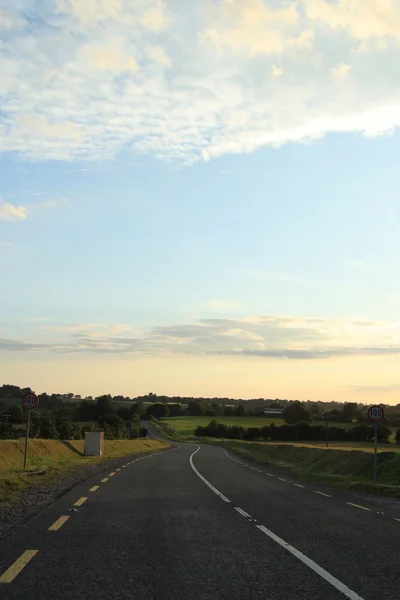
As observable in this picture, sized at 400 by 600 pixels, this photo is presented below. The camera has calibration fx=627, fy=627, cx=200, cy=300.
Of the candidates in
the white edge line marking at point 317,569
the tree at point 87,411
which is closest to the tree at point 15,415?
the tree at point 87,411

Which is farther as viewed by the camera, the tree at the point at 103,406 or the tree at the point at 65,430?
the tree at the point at 103,406

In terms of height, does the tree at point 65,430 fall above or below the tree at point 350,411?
below

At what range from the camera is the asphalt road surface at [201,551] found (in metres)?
6.99

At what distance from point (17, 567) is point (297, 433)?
148372 mm

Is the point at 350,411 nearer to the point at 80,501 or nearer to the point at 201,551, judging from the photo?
the point at 80,501

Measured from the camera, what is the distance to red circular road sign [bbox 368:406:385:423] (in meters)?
25.3

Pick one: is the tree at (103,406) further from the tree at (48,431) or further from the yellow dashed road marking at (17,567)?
the yellow dashed road marking at (17,567)

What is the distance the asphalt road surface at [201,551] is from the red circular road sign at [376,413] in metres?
9.48

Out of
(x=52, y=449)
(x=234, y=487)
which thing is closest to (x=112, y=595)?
(x=234, y=487)

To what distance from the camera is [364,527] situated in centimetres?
1206

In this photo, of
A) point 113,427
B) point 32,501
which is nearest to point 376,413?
point 32,501

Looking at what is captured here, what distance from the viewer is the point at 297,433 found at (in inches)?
5945

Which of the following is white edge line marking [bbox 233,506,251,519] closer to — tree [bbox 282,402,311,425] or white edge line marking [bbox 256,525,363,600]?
white edge line marking [bbox 256,525,363,600]

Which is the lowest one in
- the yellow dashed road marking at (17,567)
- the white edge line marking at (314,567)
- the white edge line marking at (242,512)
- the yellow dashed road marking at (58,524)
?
the white edge line marking at (242,512)
